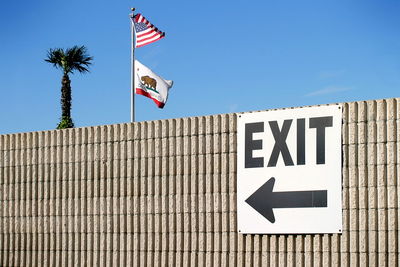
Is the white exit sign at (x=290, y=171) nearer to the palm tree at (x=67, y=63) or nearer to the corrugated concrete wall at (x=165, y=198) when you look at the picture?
the corrugated concrete wall at (x=165, y=198)

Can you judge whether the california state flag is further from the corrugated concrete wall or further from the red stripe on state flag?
the corrugated concrete wall

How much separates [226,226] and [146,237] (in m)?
1.74

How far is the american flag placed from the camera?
A: 26.2 metres

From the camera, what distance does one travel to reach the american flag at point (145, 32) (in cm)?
2623

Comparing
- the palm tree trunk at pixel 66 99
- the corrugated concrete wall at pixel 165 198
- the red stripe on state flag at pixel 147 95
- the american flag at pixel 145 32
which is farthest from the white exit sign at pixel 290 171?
the palm tree trunk at pixel 66 99

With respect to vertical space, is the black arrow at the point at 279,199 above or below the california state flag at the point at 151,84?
below

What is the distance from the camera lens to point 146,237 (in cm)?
1401

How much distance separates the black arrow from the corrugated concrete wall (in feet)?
1.29

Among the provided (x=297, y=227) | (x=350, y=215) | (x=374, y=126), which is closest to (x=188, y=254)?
Answer: (x=297, y=227)

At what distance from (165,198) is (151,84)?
12.2 meters

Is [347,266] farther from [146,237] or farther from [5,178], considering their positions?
[5,178]

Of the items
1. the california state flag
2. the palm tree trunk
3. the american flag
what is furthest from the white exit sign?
the palm tree trunk

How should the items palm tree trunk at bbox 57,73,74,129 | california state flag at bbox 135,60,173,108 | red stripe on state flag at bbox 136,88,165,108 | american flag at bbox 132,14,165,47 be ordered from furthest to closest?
palm tree trunk at bbox 57,73,74,129, american flag at bbox 132,14,165,47, california state flag at bbox 135,60,173,108, red stripe on state flag at bbox 136,88,165,108

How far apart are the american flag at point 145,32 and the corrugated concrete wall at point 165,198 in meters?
10.7
